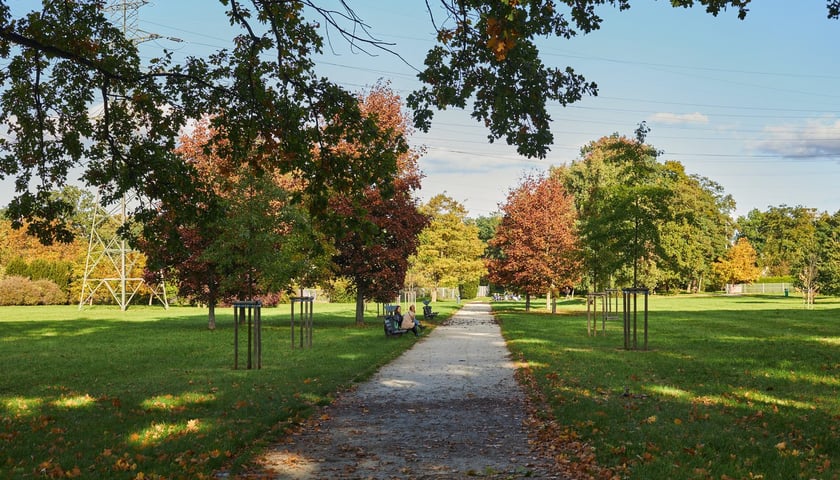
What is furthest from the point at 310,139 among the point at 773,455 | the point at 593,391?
the point at 773,455

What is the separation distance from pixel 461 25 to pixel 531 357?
29.8 ft

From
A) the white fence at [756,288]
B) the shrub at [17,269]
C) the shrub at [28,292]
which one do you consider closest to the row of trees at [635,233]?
the white fence at [756,288]

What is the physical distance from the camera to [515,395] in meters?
11.0

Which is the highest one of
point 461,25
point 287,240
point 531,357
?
point 461,25

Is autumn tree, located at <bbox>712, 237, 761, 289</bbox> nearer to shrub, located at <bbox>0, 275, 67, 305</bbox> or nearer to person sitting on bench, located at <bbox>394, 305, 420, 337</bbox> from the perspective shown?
shrub, located at <bbox>0, 275, 67, 305</bbox>

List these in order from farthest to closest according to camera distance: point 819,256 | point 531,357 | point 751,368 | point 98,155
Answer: point 819,256, point 531,357, point 751,368, point 98,155

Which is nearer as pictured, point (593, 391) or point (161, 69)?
point (593, 391)

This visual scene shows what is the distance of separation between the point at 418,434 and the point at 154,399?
4533 mm

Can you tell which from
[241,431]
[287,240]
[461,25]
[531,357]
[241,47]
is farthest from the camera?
[287,240]

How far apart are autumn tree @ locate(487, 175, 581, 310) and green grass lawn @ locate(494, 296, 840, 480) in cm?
1978

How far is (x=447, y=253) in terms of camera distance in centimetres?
5709

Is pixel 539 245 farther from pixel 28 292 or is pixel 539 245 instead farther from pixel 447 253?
pixel 28 292

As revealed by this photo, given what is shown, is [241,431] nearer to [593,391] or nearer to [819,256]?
[593,391]

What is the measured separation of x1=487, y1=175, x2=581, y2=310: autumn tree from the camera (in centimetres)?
3944
